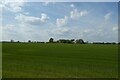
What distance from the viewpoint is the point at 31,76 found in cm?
1711

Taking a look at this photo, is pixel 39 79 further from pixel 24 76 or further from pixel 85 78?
pixel 85 78

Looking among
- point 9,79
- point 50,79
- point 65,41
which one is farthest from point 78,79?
point 65,41

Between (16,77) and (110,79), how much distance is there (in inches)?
245

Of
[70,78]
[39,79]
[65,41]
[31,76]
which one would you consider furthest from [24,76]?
[65,41]

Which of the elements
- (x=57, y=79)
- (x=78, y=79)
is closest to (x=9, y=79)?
(x=57, y=79)

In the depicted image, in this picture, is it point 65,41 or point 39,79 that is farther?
point 65,41

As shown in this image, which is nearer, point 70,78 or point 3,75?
point 70,78

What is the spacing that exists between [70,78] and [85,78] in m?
1.06

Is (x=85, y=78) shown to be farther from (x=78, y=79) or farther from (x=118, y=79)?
(x=118, y=79)

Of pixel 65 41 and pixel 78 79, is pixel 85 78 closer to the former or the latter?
pixel 78 79

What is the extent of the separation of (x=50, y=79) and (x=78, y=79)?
1.83 m

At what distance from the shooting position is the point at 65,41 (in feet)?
559

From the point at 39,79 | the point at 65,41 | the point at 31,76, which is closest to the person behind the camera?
the point at 39,79

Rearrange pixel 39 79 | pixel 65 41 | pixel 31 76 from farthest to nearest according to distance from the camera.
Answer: pixel 65 41 → pixel 31 76 → pixel 39 79
